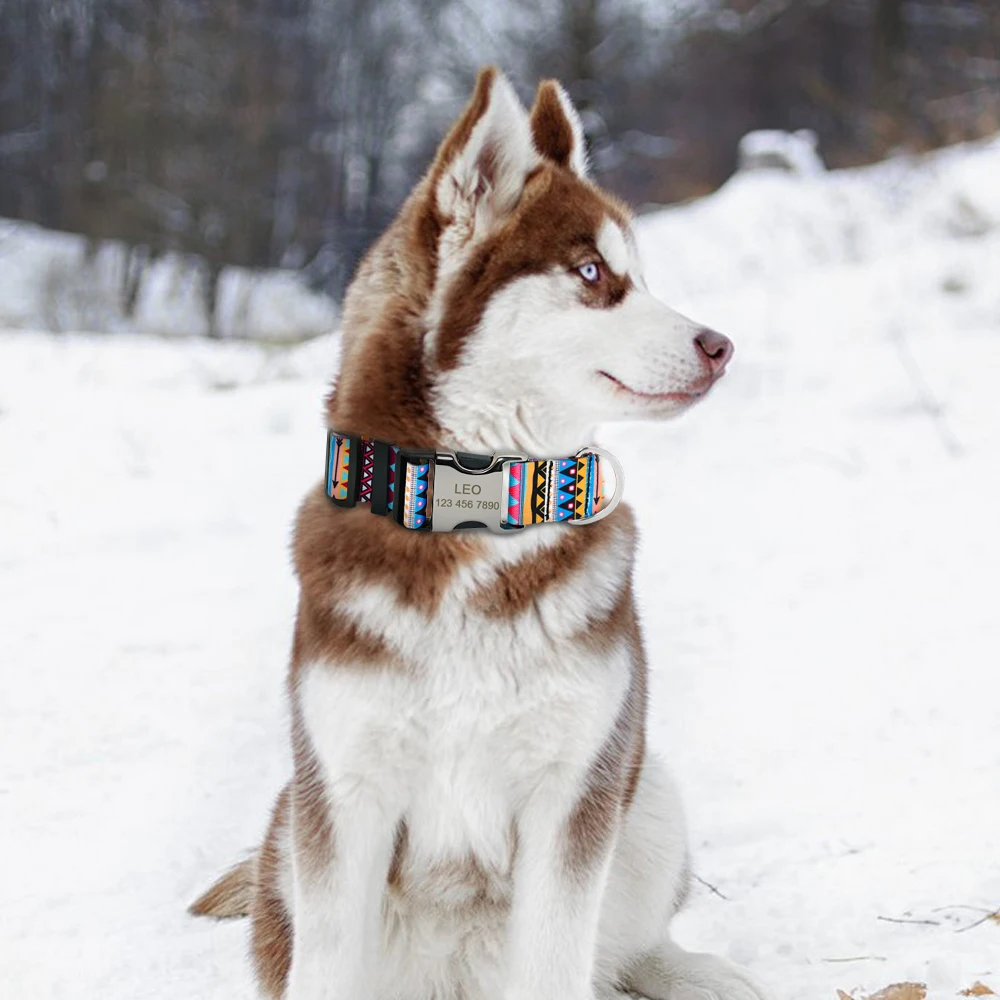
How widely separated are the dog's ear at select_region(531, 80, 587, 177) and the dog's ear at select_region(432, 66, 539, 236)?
11 cm

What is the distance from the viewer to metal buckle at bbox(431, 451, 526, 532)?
213 centimetres

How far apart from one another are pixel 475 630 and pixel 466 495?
0.25 metres

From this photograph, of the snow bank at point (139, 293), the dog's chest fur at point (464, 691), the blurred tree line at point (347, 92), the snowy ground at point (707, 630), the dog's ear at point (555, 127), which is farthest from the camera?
the blurred tree line at point (347, 92)

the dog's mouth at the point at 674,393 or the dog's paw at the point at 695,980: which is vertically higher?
the dog's mouth at the point at 674,393

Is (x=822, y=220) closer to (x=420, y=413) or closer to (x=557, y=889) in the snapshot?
(x=420, y=413)

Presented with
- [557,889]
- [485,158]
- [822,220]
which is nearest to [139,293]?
[822,220]

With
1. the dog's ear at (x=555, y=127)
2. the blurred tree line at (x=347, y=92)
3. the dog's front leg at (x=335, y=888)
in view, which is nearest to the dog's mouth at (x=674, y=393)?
the dog's ear at (x=555, y=127)

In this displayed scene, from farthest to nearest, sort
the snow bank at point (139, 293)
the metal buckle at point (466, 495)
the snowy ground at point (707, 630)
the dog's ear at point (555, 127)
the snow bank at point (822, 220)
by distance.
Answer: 1. the snow bank at point (139, 293)
2. the snow bank at point (822, 220)
3. the snowy ground at point (707, 630)
4. the dog's ear at point (555, 127)
5. the metal buckle at point (466, 495)

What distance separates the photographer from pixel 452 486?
2.14 metres

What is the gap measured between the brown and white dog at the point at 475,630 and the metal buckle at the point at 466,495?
0.10 ft

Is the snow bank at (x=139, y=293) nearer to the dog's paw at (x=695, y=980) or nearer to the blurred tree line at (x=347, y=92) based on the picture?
the blurred tree line at (x=347, y=92)

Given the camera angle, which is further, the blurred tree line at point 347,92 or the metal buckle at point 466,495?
the blurred tree line at point 347,92

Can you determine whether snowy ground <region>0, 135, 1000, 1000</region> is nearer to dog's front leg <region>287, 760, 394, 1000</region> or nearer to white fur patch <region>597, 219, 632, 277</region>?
dog's front leg <region>287, 760, 394, 1000</region>

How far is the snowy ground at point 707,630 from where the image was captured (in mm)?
2824
